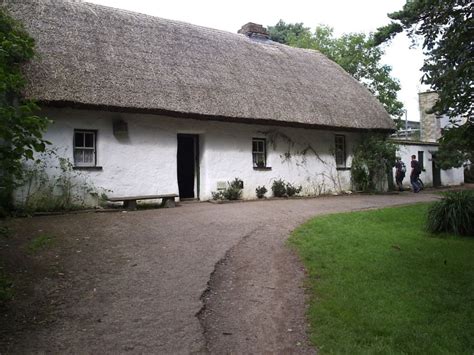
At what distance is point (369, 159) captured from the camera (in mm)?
16234

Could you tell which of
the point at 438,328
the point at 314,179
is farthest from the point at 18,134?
the point at 314,179

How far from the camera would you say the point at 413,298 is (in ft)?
14.9

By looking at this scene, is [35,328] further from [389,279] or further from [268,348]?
[389,279]

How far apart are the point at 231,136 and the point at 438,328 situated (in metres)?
9.85

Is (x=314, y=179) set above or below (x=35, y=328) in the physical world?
above

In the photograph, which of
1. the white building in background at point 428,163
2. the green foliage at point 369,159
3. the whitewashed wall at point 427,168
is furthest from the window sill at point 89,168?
the whitewashed wall at point 427,168

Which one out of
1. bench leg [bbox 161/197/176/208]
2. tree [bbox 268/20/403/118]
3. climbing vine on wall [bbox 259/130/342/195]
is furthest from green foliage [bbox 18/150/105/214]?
tree [bbox 268/20/403/118]

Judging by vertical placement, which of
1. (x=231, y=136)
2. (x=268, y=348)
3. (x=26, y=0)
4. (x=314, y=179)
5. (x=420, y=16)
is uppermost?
(x=26, y=0)

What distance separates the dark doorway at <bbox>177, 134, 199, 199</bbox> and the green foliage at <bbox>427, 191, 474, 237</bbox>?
7121mm

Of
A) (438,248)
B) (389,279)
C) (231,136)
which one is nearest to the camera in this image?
(389,279)

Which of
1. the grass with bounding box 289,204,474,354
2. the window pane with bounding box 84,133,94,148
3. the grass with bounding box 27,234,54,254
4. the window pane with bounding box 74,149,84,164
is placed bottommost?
the grass with bounding box 289,204,474,354

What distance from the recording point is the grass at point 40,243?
594 centimetres

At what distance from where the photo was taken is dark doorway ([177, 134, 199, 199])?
41.9 ft

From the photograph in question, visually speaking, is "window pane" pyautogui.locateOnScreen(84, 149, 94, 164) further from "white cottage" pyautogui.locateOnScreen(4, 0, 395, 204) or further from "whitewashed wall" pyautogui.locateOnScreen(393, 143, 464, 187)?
"whitewashed wall" pyautogui.locateOnScreen(393, 143, 464, 187)
